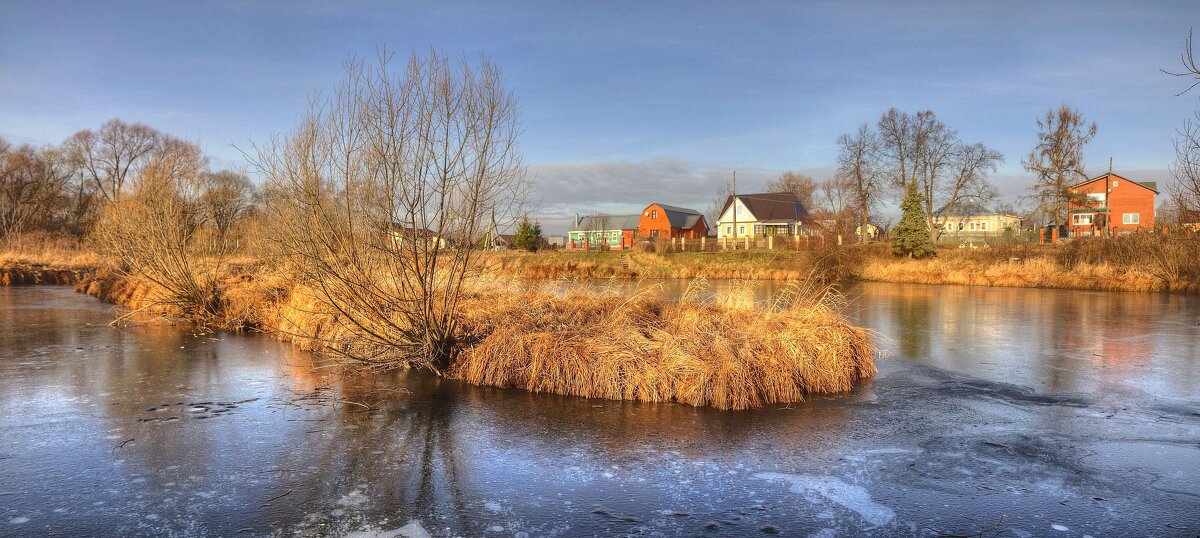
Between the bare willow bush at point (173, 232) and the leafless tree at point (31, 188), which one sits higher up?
the leafless tree at point (31, 188)

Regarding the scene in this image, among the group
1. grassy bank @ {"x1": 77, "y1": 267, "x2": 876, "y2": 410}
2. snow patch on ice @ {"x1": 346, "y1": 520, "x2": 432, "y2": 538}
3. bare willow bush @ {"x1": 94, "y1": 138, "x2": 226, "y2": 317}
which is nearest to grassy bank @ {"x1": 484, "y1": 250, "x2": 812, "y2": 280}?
bare willow bush @ {"x1": 94, "y1": 138, "x2": 226, "y2": 317}

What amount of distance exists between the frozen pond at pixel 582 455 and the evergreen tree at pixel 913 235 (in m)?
26.7

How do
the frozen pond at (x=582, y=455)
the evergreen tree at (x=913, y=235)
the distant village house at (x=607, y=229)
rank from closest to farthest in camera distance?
the frozen pond at (x=582, y=455), the evergreen tree at (x=913, y=235), the distant village house at (x=607, y=229)

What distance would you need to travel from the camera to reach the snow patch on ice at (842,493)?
→ 5.34m

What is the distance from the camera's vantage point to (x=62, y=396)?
914cm

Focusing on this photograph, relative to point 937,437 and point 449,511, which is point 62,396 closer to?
point 449,511

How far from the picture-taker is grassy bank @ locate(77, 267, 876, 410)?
29.2ft

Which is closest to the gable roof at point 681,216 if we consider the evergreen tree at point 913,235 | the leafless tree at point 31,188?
the evergreen tree at point 913,235

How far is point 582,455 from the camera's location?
679 centimetres

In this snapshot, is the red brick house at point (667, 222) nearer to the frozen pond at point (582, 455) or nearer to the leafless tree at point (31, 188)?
the leafless tree at point (31, 188)

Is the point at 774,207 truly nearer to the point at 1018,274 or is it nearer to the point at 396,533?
the point at 1018,274

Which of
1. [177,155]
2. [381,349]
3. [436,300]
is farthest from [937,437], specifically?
[177,155]

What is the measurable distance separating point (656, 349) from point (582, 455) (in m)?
2.96

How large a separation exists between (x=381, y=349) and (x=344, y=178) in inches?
108
